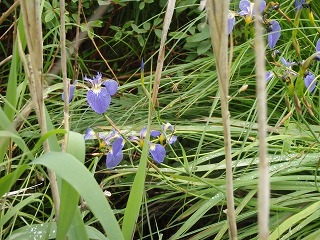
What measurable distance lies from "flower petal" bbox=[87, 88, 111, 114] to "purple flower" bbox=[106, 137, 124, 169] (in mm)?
75

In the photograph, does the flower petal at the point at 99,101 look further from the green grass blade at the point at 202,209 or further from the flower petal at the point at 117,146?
the green grass blade at the point at 202,209

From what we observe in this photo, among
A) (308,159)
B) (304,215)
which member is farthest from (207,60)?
(304,215)

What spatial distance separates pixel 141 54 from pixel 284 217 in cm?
91

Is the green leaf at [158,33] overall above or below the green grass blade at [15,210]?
above

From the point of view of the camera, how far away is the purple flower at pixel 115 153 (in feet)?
4.35

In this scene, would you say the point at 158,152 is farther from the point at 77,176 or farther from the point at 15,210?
the point at 77,176

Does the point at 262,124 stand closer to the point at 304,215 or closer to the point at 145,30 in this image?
the point at 304,215

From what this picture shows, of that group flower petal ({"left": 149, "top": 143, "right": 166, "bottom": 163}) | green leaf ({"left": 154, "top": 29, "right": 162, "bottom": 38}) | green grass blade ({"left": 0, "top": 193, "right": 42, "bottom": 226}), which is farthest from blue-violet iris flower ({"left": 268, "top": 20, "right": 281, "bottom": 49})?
green grass blade ({"left": 0, "top": 193, "right": 42, "bottom": 226})

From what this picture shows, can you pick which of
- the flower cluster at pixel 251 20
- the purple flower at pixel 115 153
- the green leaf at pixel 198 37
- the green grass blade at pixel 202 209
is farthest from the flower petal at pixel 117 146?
the green leaf at pixel 198 37

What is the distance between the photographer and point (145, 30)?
6.63 ft

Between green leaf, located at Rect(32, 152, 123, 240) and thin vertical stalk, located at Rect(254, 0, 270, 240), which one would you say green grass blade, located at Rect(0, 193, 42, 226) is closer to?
green leaf, located at Rect(32, 152, 123, 240)

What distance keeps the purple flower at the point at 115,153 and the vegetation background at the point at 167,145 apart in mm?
42

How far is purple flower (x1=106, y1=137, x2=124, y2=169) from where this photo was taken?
1325mm

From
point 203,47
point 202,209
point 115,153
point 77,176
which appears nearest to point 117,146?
point 115,153
